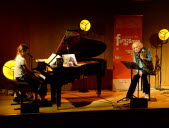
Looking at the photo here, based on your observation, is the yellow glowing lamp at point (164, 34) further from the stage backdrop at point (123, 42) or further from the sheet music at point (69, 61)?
the sheet music at point (69, 61)

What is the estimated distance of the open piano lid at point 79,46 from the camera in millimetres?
7109

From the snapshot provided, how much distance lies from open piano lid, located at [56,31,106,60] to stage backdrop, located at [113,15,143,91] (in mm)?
1059

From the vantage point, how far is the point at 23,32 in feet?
27.8

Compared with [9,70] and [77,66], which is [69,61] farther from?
[9,70]

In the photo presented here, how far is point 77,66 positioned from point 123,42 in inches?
110

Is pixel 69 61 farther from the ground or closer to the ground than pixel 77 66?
farther from the ground

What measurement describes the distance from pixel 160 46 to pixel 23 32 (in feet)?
13.9

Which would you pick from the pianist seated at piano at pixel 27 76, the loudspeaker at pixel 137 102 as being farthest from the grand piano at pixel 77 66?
the loudspeaker at pixel 137 102

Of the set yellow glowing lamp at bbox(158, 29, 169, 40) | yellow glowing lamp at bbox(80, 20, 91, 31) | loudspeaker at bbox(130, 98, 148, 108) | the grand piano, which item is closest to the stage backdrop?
yellow glowing lamp at bbox(158, 29, 169, 40)

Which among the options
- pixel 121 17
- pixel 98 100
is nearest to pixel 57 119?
pixel 98 100

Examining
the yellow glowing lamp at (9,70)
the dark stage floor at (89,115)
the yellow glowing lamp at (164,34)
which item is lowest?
the dark stage floor at (89,115)

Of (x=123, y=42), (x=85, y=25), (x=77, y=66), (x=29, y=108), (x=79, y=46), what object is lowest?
(x=29, y=108)

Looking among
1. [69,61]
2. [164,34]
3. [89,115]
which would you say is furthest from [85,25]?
[89,115]

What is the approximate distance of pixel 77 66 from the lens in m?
6.35
